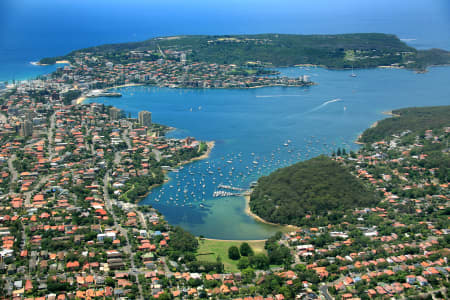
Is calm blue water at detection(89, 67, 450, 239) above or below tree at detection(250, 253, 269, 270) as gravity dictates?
above

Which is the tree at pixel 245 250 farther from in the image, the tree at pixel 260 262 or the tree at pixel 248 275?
the tree at pixel 248 275

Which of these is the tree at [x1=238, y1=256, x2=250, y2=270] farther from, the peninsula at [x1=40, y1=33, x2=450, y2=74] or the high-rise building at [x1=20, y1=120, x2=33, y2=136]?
the peninsula at [x1=40, y1=33, x2=450, y2=74]

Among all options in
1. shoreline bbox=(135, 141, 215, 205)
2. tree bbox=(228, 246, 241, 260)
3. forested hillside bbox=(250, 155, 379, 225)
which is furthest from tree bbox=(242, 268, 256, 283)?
shoreline bbox=(135, 141, 215, 205)

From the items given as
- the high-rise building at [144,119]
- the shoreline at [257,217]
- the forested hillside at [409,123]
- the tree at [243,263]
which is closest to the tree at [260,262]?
the tree at [243,263]

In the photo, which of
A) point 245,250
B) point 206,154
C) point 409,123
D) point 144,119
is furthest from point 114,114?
point 245,250

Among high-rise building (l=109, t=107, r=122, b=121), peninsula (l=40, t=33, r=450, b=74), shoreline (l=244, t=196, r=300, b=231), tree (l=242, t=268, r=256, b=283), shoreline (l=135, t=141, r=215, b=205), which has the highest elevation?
peninsula (l=40, t=33, r=450, b=74)

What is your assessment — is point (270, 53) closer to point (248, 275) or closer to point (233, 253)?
point (233, 253)
